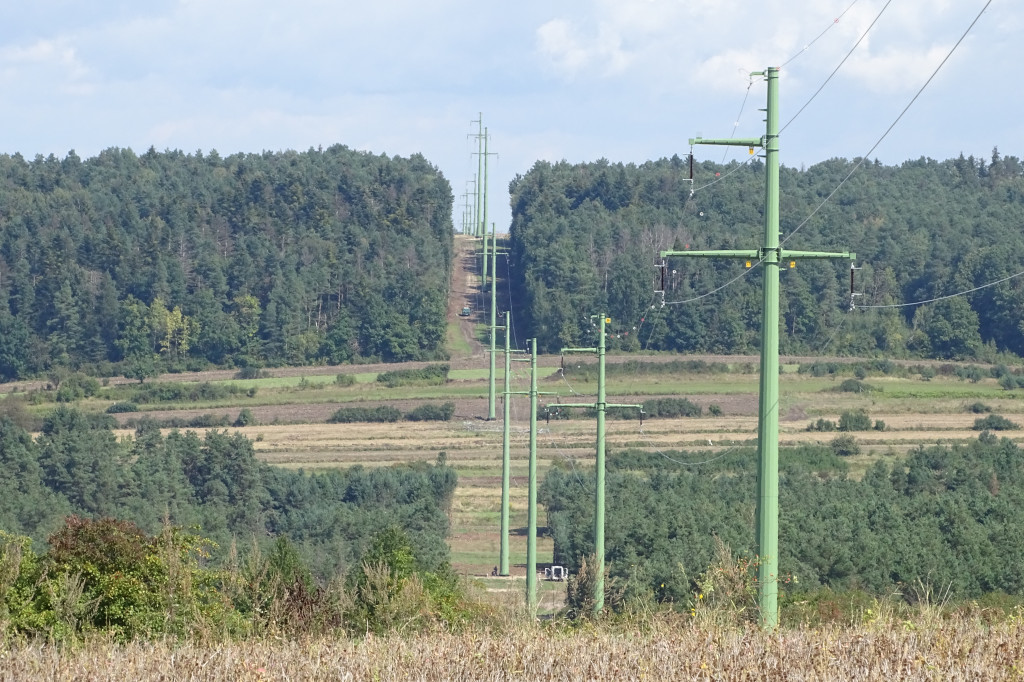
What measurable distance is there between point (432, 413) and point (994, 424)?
31.4 meters

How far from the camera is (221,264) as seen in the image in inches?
4838

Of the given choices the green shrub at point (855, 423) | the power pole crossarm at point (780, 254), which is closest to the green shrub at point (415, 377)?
the green shrub at point (855, 423)

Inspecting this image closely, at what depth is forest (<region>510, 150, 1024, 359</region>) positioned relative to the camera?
9952 cm

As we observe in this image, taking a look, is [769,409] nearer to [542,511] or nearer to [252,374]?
[542,511]

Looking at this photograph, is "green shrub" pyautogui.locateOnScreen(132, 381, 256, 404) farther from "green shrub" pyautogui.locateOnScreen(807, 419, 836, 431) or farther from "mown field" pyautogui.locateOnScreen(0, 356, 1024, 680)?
"green shrub" pyautogui.locateOnScreen(807, 419, 836, 431)

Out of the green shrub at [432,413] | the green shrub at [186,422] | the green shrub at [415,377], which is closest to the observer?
the green shrub at [186,422]

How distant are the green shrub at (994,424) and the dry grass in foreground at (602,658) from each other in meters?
64.5

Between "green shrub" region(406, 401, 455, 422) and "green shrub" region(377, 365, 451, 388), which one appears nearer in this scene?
"green shrub" region(406, 401, 455, 422)

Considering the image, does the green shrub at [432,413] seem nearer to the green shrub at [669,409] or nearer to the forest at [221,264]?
the green shrub at [669,409]

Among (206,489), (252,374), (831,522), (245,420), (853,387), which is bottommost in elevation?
(206,489)

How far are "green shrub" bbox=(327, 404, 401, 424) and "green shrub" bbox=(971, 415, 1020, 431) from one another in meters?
32.6

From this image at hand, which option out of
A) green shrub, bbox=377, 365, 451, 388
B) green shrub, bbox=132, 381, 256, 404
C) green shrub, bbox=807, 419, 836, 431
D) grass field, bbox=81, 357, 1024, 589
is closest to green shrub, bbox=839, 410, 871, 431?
green shrub, bbox=807, 419, 836, 431

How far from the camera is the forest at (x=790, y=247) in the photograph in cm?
9952

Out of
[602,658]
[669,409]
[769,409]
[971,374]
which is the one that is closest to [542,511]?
[669,409]
